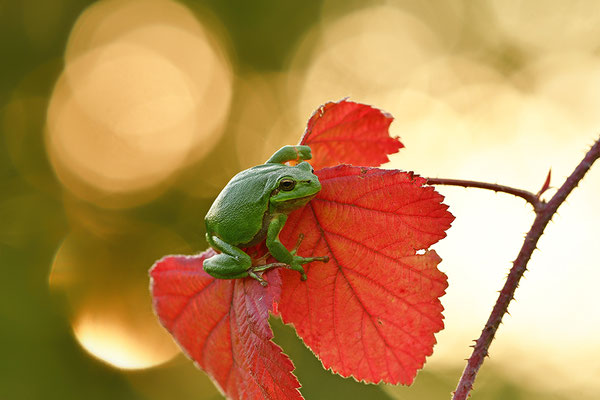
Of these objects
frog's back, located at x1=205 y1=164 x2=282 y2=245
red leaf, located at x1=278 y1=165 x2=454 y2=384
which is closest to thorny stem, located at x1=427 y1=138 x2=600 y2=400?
red leaf, located at x1=278 y1=165 x2=454 y2=384

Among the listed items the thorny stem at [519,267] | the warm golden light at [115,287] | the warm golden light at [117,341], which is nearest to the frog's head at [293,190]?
the thorny stem at [519,267]

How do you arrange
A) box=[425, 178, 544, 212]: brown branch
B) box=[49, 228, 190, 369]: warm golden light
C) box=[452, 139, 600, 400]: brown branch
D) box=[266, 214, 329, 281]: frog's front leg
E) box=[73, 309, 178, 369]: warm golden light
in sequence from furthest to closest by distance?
1. box=[49, 228, 190, 369]: warm golden light
2. box=[73, 309, 178, 369]: warm golden light
3. box=[266, 214, 329, 281]: frog's front leg
4. box=[425, 178, 544, 212]: brown branch
5. box=[452, 139, 600, 400]: brown branch

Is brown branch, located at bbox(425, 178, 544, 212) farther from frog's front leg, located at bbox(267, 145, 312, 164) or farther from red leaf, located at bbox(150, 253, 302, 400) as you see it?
red leaf, located at bbox(150, 253, 302, 400)

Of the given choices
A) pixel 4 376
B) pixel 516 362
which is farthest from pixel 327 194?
pixel 516 362

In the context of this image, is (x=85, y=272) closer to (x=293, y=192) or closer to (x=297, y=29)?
(x=297, y=29)

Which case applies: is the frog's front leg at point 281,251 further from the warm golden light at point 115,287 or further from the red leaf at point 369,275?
the warm golden light at point 115,287

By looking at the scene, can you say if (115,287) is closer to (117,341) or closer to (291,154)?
(117,341)
